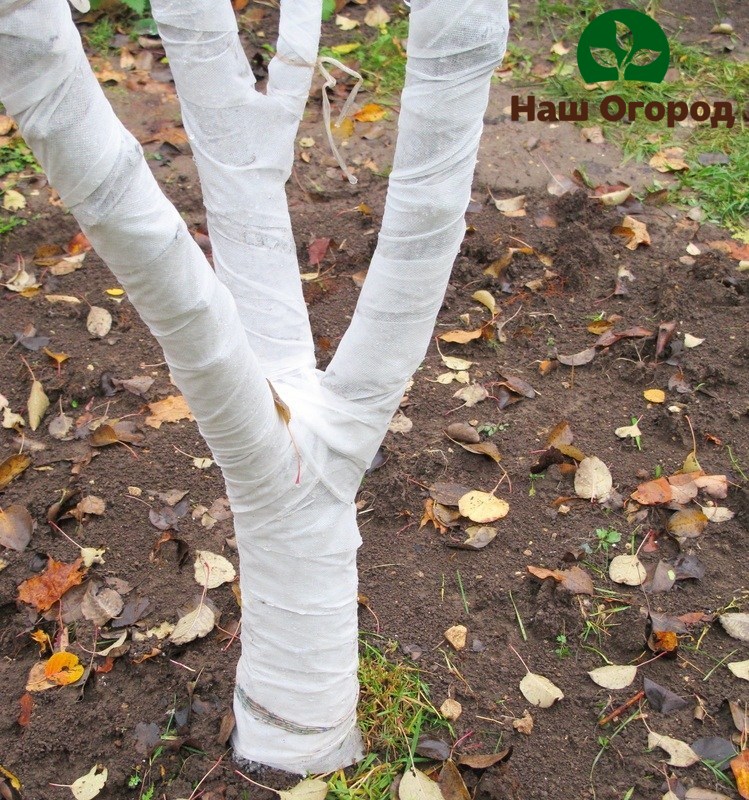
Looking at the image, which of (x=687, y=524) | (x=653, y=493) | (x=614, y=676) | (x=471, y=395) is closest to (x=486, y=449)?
(x=471, y=395)

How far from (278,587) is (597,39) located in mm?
3745

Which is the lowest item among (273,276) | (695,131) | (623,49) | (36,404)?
(36,404)

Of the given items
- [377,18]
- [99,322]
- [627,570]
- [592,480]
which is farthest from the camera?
[377,18]

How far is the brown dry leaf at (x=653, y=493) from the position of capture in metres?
2.32

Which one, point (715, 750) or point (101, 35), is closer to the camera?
point (715, 750)

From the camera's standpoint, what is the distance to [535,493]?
2.37 meters

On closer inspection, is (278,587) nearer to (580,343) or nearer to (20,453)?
(20,453)

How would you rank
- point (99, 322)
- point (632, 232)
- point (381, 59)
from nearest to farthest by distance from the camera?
point (99, 322) → point (632, 232) → point (381, 59)

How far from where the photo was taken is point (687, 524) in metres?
2.26

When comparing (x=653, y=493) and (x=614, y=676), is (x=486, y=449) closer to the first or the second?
(x=653, y=493)

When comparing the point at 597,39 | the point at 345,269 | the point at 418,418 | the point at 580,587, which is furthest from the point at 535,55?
the point at 580,587

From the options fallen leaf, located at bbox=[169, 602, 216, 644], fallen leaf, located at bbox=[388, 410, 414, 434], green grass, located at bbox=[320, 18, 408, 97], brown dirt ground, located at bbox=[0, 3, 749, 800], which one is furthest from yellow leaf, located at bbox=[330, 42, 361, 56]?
fallen leaf, located at bbox=[169, 602, 216, 644]

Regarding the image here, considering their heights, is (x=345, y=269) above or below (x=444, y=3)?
below

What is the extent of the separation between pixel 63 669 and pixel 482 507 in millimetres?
1105
